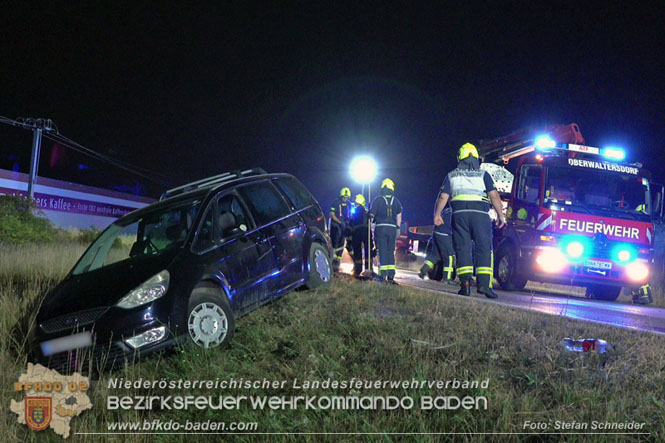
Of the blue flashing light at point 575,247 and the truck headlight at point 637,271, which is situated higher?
the blue flashing light at point 575,247

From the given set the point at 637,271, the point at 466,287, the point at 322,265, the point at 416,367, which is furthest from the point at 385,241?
the point at 416,367

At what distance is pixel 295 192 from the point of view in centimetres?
676

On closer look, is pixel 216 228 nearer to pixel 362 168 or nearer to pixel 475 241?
pixel 475 241

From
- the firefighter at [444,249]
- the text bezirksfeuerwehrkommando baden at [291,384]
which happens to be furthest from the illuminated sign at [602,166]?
the text bezirksfeuerwehrkommando baden at [291,384]

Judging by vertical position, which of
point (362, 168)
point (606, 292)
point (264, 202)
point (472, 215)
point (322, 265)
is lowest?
Answer: point (606, 292)

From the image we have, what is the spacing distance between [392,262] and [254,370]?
5.85 metres

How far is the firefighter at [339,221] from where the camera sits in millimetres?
11680

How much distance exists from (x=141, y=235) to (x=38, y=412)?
257 cm

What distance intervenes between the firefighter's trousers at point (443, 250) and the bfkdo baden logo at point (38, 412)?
692cm

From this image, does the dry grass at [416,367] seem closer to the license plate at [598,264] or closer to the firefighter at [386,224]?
the firefighter at [386,224]

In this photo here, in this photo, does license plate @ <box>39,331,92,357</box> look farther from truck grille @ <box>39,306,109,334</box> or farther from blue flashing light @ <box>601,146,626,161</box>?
blue flashing light @ <box>601,146,626,161</box>

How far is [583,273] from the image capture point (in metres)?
8.80

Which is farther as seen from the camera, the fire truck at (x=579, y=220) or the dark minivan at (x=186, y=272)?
the fire truck at (x=579, y=220)

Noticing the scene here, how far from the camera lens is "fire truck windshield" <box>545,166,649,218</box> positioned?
9.03 meters
